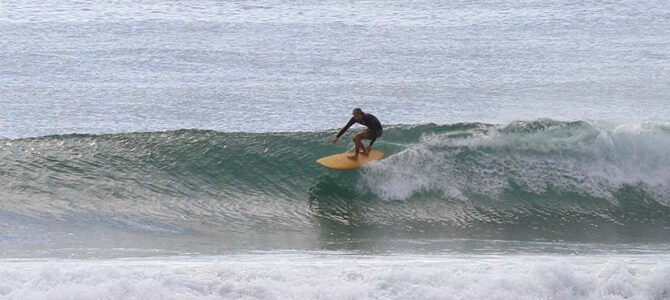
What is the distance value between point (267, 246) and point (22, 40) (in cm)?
1608

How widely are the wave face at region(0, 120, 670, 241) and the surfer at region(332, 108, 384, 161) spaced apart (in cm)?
32

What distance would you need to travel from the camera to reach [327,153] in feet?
61.9

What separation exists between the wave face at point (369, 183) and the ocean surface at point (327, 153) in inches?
1.7

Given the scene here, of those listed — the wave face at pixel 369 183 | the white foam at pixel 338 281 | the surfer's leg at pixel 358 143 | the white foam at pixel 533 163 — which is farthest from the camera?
the white foam at pixel 533 163

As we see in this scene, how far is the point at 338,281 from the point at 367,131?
535 centimetres

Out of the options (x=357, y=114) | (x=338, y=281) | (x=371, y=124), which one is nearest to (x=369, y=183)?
(x=371, y=124)

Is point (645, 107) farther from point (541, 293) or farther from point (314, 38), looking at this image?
point (541, 293)

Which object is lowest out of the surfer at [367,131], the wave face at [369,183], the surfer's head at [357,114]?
the wave face at [369,183]

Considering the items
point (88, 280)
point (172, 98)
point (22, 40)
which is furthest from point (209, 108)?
point (88, 280)

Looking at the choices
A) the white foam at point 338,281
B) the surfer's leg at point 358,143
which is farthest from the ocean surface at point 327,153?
the surfer's leg at point 358,143

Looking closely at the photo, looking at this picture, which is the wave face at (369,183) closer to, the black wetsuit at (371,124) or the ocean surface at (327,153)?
the ocean surface at (327,153)

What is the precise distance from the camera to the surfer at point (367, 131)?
16.4m

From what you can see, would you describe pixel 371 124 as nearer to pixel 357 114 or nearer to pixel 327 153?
pixel 357 114

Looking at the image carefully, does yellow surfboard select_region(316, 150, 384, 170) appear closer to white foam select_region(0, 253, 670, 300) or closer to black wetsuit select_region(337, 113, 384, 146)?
black wetsuit select_region(337, 113, 384, 146)
